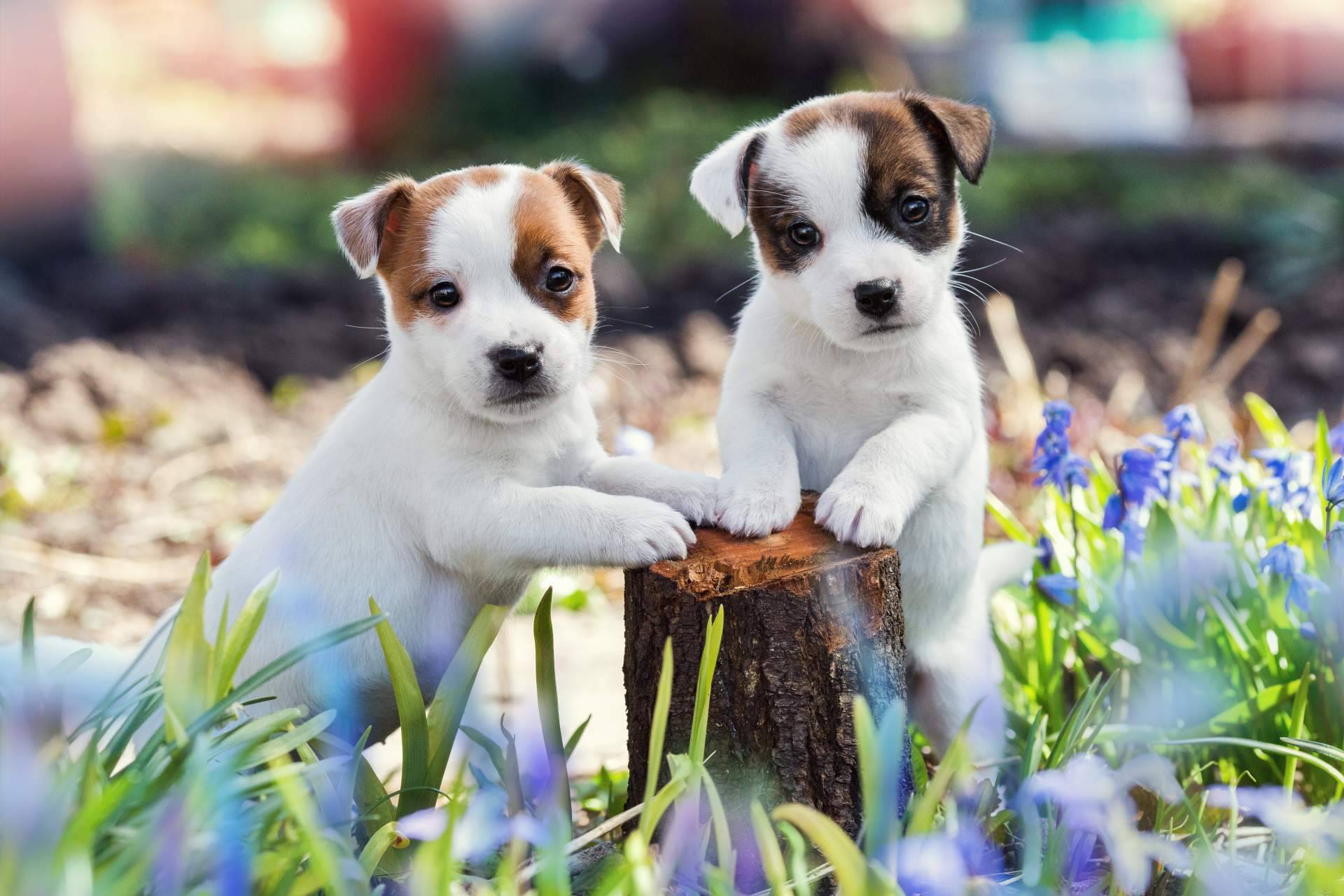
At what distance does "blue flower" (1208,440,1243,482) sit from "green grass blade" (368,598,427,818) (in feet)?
8.12

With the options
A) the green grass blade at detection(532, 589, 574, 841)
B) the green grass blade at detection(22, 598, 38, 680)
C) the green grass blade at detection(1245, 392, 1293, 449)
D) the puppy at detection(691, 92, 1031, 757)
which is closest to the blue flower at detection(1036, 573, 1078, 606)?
the puppy at detection(691, 92, 1031, 757)

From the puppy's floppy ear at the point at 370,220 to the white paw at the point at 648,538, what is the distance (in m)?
0.87

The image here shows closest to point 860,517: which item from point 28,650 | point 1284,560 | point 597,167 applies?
point 1284,560

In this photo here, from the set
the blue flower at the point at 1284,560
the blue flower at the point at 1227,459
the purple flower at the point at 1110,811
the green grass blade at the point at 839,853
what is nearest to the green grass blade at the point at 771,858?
the green grass blade at the point at 839,853

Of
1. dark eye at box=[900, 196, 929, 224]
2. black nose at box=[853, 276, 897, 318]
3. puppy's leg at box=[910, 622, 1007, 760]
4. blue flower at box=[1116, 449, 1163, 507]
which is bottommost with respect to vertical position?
puppy's leg at box=[910, 622, 1007, 760]

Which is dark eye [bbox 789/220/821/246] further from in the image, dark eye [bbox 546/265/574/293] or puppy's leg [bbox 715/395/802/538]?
dark eye [bbox 546/265/574/293]

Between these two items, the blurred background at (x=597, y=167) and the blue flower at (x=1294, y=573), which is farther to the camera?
the blurred background at (x=597, y=167)

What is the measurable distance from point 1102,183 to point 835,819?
9.80 metres

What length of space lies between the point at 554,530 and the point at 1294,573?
6.06 ft

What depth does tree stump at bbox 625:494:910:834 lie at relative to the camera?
9.03 feet

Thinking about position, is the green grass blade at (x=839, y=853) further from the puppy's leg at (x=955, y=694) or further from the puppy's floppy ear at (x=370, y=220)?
the puppy's floppy ear at (x=370, y=220)

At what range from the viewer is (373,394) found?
3.30m

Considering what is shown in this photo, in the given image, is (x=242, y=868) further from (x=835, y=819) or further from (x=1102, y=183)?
(x=1102, y=183)

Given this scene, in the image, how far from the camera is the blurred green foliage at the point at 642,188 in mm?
9852
